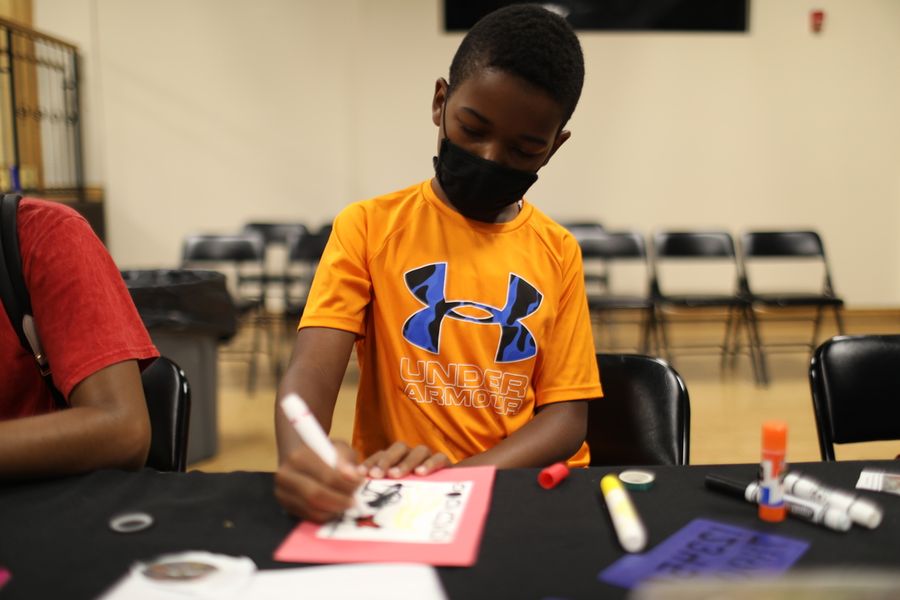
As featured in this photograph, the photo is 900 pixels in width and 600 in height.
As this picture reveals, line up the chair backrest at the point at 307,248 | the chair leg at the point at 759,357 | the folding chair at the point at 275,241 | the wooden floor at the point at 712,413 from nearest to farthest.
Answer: the wooden floor at the point at 712,413, the chair leg at the point at 759,357, the chair backrest at the point at 307,248, the folding chair at the point at 275,241

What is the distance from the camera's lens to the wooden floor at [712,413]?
110 inches

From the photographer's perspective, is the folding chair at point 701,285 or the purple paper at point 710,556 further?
the folding chair at point 701,285

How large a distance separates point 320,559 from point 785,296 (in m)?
3.99

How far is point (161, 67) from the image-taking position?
18.7 ft

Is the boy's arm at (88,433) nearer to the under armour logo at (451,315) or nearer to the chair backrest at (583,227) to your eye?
the under armour logo at (451,315)

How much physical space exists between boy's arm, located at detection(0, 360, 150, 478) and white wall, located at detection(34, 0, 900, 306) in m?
4.90

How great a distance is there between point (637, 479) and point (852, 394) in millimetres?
778

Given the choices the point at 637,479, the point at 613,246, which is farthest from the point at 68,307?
the point at 613,246

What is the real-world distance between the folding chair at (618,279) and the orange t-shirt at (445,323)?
7.05 ft

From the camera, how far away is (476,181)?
3.77 feet

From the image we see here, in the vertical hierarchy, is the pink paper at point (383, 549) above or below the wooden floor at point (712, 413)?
above

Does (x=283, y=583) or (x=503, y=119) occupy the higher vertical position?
(x=503, y=119)

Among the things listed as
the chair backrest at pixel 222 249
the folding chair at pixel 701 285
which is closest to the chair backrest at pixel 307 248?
the chair backrest at pixel 222 249

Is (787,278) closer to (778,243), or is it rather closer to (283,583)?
(778,243)
